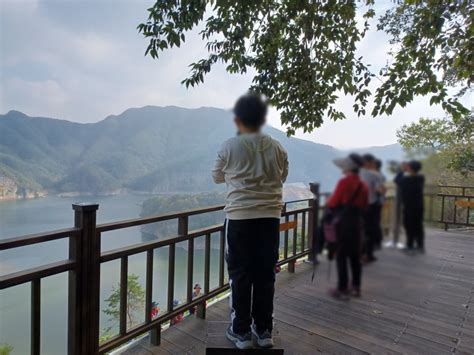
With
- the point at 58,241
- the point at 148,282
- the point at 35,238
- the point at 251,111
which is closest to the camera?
the point at 251,111

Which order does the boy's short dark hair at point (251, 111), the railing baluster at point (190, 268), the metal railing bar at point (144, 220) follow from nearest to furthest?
the boy's short dark hair at point (251, 111) < the metal railing bar at point (144, 220) < the railing baluster at point (190, 268)

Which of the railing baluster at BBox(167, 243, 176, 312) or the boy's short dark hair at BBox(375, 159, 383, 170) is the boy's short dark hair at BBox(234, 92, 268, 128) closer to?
the boy's short dark hair at BBox(375, 159, 383, 170)

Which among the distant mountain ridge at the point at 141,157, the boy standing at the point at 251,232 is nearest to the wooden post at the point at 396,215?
the boy standing at the point at 251,232

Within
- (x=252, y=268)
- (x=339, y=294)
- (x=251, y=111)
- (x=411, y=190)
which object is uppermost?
(x=251, y=111)

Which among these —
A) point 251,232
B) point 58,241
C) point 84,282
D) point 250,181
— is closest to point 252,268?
point 251,232

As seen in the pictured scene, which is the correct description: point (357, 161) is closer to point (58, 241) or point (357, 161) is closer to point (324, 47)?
point (324, 47)

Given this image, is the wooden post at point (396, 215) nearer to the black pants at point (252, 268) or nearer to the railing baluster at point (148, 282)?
the black pants at point (252, 268)

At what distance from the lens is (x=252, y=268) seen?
1.42 meters

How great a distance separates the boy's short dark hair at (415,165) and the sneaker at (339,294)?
0.12 meters

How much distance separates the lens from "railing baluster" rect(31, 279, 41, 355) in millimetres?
1472

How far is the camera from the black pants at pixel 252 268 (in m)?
1.31

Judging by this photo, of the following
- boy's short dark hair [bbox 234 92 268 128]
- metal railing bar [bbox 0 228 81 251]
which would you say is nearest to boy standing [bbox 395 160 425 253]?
boy's short dark hair [bbox 234 92 268 128]

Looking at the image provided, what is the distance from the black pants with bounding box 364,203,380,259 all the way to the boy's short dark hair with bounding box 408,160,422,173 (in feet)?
0.14

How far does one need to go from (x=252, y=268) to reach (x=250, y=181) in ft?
1.67
